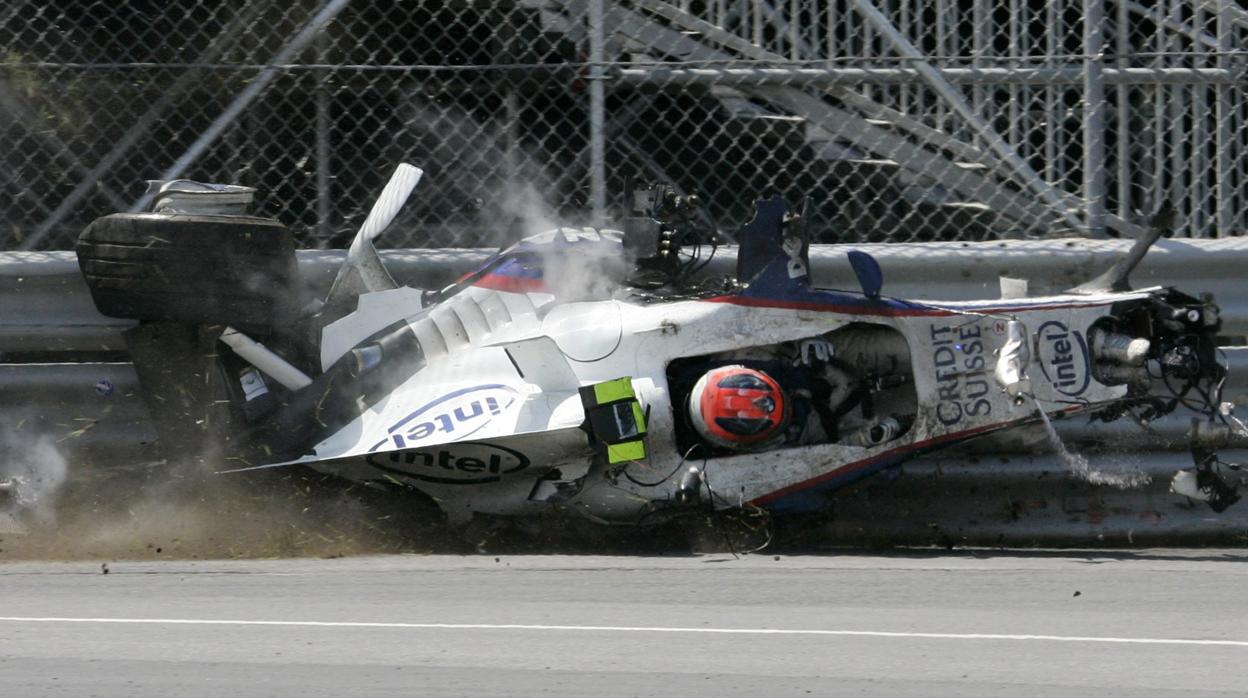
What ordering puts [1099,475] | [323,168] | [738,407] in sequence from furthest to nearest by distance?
[323,168] < [1099,475] < [738,407]

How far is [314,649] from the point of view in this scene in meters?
5.30

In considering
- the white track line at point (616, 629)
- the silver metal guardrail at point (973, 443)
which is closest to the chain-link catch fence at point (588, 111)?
the silver metal guardrail at point (973, 443)

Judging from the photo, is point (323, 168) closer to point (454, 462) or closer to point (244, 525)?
point (244, 525)

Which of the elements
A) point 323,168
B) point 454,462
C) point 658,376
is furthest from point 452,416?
point 323,168

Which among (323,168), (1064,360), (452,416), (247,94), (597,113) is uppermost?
(247,94)

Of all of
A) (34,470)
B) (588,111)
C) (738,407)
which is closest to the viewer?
(738,407)

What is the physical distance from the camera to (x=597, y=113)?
312 inches

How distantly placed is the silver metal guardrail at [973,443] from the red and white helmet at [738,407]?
0.73 m

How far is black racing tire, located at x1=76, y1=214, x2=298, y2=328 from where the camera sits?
7.45 m

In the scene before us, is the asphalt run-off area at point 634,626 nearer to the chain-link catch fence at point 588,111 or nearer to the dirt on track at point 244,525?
the dirt on track at point 244,525

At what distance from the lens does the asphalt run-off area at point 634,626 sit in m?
4.89

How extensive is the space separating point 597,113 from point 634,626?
10.1ft

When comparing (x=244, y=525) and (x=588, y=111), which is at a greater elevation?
(x=588, y=111)

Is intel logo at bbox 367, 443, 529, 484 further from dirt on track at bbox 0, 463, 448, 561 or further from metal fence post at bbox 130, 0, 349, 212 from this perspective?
metal fence post at bbox 130, 0, 349, 212
